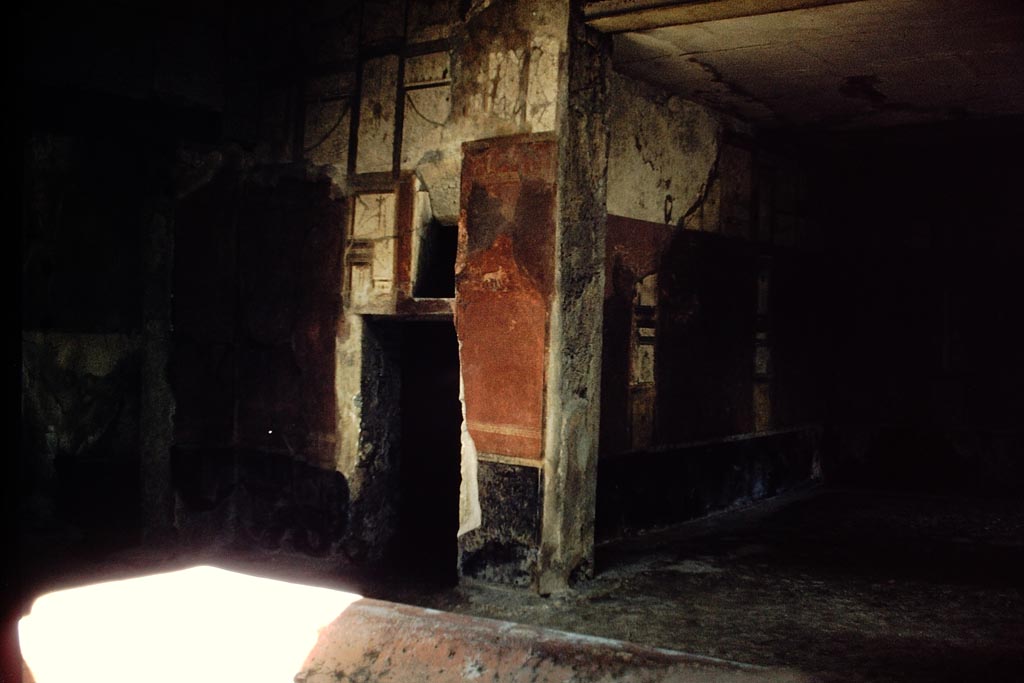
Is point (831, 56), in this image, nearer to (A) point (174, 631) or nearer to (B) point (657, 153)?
(B) point (657, 153)

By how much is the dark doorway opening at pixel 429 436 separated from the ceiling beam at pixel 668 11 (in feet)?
5.92

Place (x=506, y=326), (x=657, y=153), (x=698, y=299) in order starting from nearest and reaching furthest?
1. (x=506, y=326)
2. (x=657, y=153)
3. (x=698, y=299)

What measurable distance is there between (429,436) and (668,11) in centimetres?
252

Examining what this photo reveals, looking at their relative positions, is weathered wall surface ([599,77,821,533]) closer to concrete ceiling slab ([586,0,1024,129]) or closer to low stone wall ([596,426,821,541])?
low stone wall ([596,426,821,541])

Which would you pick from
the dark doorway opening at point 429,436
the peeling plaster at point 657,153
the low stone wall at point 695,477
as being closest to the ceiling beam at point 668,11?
the peeling plaster at point 657,153

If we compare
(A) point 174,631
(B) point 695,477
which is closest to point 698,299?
(B) point 695,477

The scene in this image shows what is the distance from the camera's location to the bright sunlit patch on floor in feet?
8.08

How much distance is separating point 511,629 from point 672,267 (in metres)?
2.84

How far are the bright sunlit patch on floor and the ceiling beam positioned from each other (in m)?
2.28

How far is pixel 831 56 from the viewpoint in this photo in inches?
170

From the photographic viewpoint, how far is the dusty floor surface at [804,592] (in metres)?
3.09

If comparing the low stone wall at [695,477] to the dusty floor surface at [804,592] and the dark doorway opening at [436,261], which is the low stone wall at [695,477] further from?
the dark doorway opening at [436,261]

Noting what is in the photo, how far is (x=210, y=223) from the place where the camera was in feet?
15.9

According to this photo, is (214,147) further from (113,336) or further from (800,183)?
(800,183)
